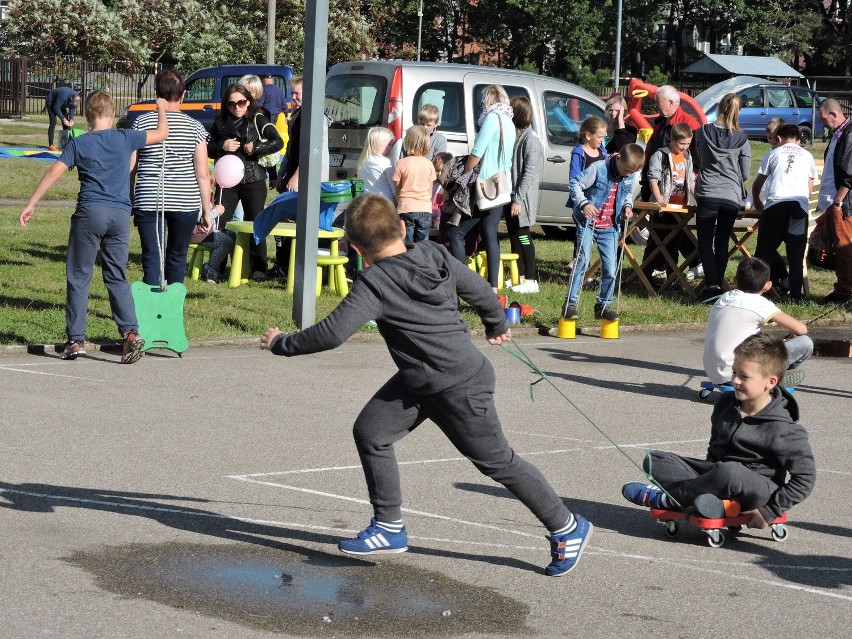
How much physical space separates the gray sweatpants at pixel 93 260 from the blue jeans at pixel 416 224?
9.25ft

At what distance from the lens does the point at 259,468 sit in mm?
6832

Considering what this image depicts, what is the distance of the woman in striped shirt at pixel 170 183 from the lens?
32.9ft

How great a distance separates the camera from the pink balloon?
12.6 m

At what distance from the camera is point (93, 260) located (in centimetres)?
944

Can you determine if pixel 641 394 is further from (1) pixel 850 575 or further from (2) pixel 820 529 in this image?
(1) pixel 850 575

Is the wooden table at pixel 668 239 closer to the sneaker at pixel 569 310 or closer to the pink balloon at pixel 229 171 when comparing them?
the sneaker at pixel 569 310

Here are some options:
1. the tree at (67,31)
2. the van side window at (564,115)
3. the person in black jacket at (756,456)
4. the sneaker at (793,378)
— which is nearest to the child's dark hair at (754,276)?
the sneaker at (793,378)

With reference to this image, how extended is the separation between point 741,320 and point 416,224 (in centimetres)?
422

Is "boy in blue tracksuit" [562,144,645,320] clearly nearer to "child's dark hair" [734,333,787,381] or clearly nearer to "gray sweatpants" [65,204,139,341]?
"gray sweatpants" [65,204,139,341]

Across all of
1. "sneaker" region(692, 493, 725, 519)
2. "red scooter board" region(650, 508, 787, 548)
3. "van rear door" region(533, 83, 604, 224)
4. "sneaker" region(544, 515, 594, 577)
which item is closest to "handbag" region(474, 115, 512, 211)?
"van rear door" region(533, 83, 604, 224)

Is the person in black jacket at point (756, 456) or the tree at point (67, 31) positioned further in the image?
the tree at point (67, 31)

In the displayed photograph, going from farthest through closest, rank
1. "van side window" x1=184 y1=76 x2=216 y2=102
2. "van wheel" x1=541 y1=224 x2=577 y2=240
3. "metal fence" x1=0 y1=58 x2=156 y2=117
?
"metal fence" x1=0 y1=58 x2=156 y2=117
"van side window" x1=184 y1=76 x2=216 y2=102
"van wheel" x1=541 y1=224 x2=577 y2=240

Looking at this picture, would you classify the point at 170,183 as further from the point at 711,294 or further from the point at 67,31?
the point at 67,31

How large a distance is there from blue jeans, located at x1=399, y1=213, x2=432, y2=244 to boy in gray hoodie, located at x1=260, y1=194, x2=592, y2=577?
6.12 meters
